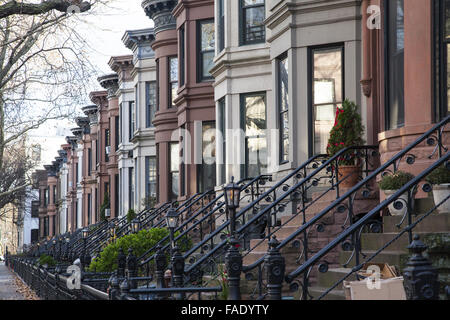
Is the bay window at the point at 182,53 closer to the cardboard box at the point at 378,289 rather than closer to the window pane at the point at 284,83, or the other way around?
the window pane at the point at 284,83

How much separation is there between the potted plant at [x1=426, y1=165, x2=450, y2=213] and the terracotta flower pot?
3157 millimetres

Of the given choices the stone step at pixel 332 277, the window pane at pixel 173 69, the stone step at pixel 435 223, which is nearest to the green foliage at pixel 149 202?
the window pane at pixel 173 69

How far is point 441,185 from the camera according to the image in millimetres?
10594

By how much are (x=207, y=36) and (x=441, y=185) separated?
1581 centimetres

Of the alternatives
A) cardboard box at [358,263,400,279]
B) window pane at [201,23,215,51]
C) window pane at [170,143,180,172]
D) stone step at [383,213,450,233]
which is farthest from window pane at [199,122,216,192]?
cardboard box at [358,263,400,279]

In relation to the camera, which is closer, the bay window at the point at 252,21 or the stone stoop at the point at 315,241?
the stone stoop at the point at 315,241

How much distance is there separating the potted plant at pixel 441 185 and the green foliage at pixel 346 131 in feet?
11.6

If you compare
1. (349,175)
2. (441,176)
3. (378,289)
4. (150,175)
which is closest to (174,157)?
(150,175)

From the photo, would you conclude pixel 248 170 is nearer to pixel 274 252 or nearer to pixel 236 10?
pixel 236 10

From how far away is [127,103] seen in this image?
3972cm

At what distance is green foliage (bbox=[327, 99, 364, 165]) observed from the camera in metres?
14.7

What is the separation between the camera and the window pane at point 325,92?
53.8ft

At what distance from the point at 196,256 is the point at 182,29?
36.2 feet
